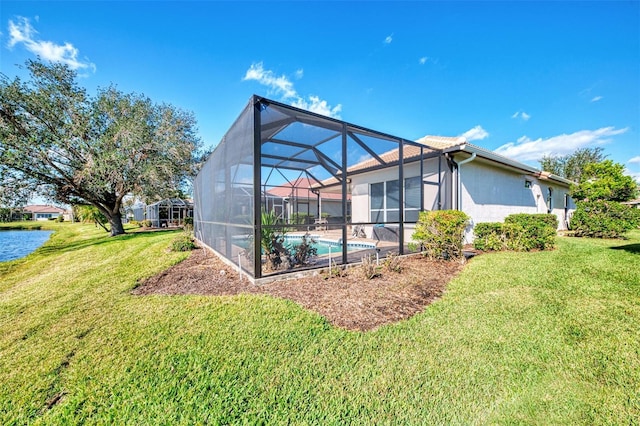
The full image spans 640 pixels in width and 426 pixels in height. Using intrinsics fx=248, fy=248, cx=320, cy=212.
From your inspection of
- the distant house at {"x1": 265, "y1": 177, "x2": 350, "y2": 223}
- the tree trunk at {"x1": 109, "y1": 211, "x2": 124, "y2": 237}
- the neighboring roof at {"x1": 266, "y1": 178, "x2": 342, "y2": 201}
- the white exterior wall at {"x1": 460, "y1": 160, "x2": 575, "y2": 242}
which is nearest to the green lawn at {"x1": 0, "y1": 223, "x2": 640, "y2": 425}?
the white exterior wall at {"x1": 460, "y1": 160, "x2": 575, "y2": 242}

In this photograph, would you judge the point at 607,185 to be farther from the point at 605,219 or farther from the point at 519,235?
the point at 519,235

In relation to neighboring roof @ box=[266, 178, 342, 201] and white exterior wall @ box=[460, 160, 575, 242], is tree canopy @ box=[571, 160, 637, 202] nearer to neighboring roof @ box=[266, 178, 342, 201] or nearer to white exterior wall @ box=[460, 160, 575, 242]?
white exterior wall @ box=[460, 160, 575, 242]

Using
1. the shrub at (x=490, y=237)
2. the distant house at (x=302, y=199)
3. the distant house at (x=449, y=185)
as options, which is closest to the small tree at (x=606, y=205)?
the distant house at (x=449, y=185)

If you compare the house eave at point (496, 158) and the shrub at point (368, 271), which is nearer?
the shrub at point (368, 271)

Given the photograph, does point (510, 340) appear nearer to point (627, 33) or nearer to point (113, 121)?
point (627, 33)

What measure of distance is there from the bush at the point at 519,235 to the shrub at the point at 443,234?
1605mm

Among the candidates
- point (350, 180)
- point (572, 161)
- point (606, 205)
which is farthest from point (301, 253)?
point (572, 161)

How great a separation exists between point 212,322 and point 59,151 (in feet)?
56.9

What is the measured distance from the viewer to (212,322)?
3.31m

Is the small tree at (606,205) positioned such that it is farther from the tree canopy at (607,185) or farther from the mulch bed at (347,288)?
the mulch bed at (347,288)

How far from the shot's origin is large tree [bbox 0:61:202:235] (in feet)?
41.2

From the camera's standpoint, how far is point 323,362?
2486mm

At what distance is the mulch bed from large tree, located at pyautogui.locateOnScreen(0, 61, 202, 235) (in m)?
11.9

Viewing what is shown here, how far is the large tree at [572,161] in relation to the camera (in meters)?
29.6
